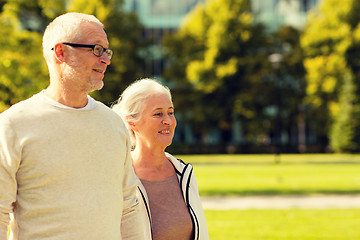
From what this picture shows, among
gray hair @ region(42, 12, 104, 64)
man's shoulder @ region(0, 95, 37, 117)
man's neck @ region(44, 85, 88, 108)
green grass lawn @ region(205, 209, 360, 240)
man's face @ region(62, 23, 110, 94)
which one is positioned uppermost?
gray hair @ region(42, 12, 104, 64)

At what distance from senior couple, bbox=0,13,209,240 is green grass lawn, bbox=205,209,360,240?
6.43m

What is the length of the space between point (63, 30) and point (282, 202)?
1162cm

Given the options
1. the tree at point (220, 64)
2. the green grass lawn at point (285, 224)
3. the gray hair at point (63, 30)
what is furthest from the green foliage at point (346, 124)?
the gray hair at point (63, 30)

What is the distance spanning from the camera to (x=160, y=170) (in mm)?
3641

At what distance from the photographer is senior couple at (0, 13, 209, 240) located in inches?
95.1

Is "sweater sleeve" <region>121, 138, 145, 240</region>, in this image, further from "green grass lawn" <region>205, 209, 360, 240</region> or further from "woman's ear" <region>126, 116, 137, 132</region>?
"green grass lawn" <region>205, 209, 360, 240</region>

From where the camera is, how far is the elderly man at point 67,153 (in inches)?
95.1

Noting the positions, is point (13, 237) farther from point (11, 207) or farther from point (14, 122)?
point (14, 122)

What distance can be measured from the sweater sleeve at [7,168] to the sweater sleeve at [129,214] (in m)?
0.58

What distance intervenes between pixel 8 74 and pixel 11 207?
1500 centimetres

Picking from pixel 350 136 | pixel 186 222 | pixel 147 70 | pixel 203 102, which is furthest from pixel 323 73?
pixel 186 222

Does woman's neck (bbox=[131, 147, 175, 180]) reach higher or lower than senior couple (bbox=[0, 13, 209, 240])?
lower

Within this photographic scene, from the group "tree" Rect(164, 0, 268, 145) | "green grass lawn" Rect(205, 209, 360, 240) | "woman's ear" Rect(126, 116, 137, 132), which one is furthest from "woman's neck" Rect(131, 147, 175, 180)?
"tree" Rect(164, 0, 268, 145)

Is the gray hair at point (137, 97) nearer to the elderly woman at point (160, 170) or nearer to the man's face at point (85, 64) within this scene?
the elderly woman at point (160, 170)
